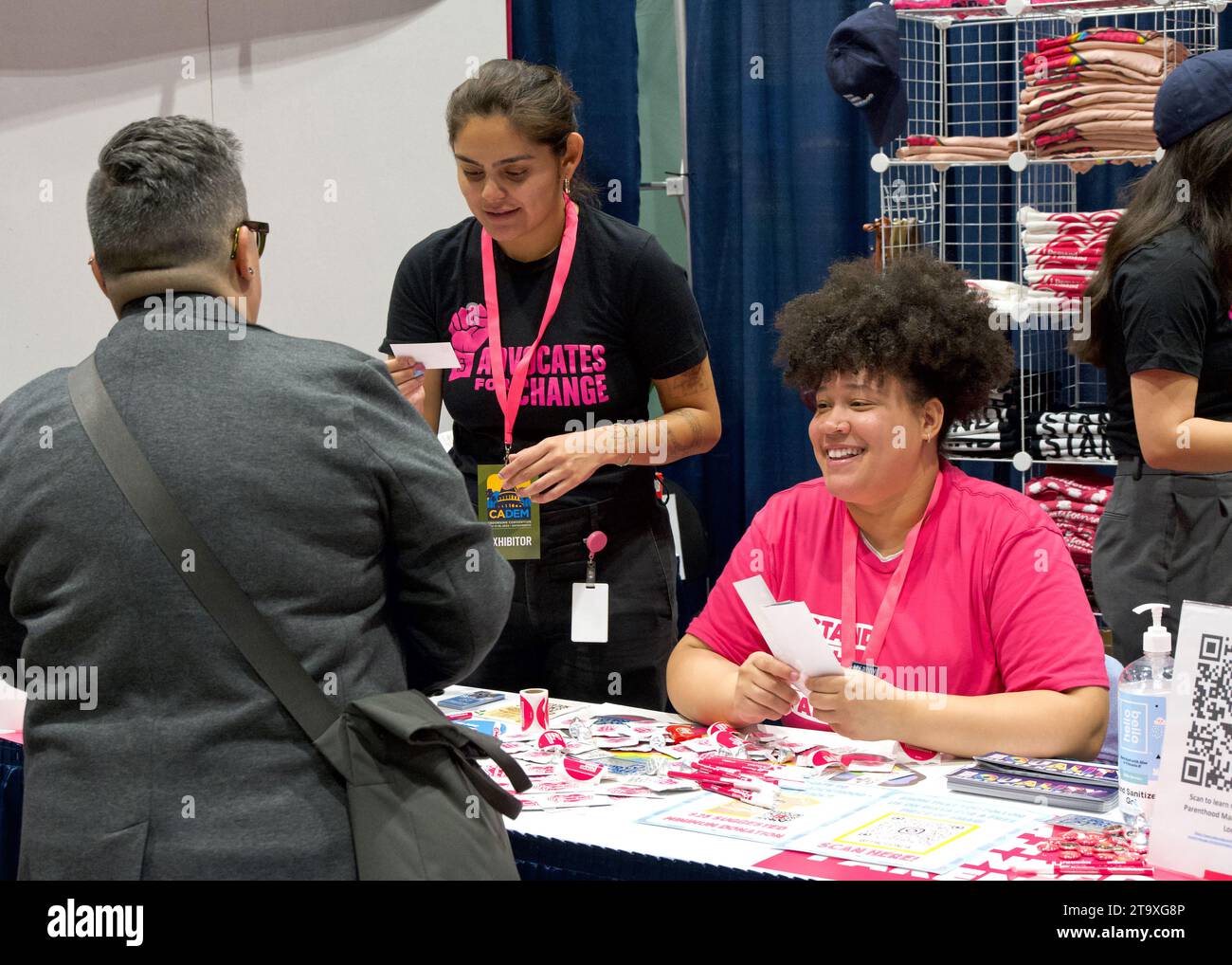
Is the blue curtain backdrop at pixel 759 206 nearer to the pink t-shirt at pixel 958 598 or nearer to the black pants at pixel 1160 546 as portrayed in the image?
the black pants at pixel 1160 546

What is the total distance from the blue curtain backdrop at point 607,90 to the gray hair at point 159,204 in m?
3.10

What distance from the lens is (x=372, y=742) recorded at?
1515 mm

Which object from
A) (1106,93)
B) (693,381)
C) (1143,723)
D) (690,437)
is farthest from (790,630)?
(1106,93)

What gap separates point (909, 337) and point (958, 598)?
48 centimetres

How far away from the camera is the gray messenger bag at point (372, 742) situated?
1.44 m

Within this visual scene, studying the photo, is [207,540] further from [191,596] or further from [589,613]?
[589,613]

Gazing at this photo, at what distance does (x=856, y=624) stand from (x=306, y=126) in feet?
9.55

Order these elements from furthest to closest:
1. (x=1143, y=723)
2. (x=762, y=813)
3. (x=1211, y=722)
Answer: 1. (x=762, y=813)
2. (x=1143, y=723)
3. (x=1211, y=722)

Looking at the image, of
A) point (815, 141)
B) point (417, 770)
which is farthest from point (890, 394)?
point (815, 141)

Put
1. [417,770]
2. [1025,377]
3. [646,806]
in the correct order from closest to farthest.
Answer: [417,770], [646,806], [1025,377]

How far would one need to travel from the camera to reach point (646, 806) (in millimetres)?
1993
